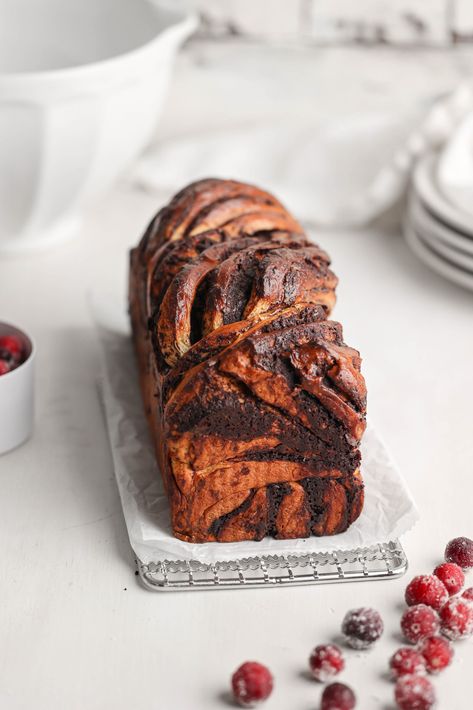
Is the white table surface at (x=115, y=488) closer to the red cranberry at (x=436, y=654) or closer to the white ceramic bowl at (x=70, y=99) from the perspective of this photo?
the red cranberry at (x=436, y=654)

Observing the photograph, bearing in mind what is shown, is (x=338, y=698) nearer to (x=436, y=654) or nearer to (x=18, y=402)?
(x=436, y=654)

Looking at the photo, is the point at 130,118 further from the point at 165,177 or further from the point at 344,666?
the point at 344,666

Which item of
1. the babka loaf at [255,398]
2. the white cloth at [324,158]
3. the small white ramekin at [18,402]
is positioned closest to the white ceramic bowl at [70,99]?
the white cloth at [324,158]

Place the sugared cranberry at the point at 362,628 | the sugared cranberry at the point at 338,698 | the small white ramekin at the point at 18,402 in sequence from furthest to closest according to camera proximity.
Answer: the small white ramekin at the point at 18,402 → the sugared cranberry at the point at 362,628 → the sugared cranberry at the point at 338,698

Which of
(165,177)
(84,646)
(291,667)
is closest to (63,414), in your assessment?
Result: (84,646)

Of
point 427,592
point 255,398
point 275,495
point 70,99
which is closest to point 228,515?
point 275,495

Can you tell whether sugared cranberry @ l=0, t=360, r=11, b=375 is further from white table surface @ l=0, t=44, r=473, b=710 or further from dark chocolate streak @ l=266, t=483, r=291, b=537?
dark chocolate streak @ l=266, t=483, r=291, b=537
